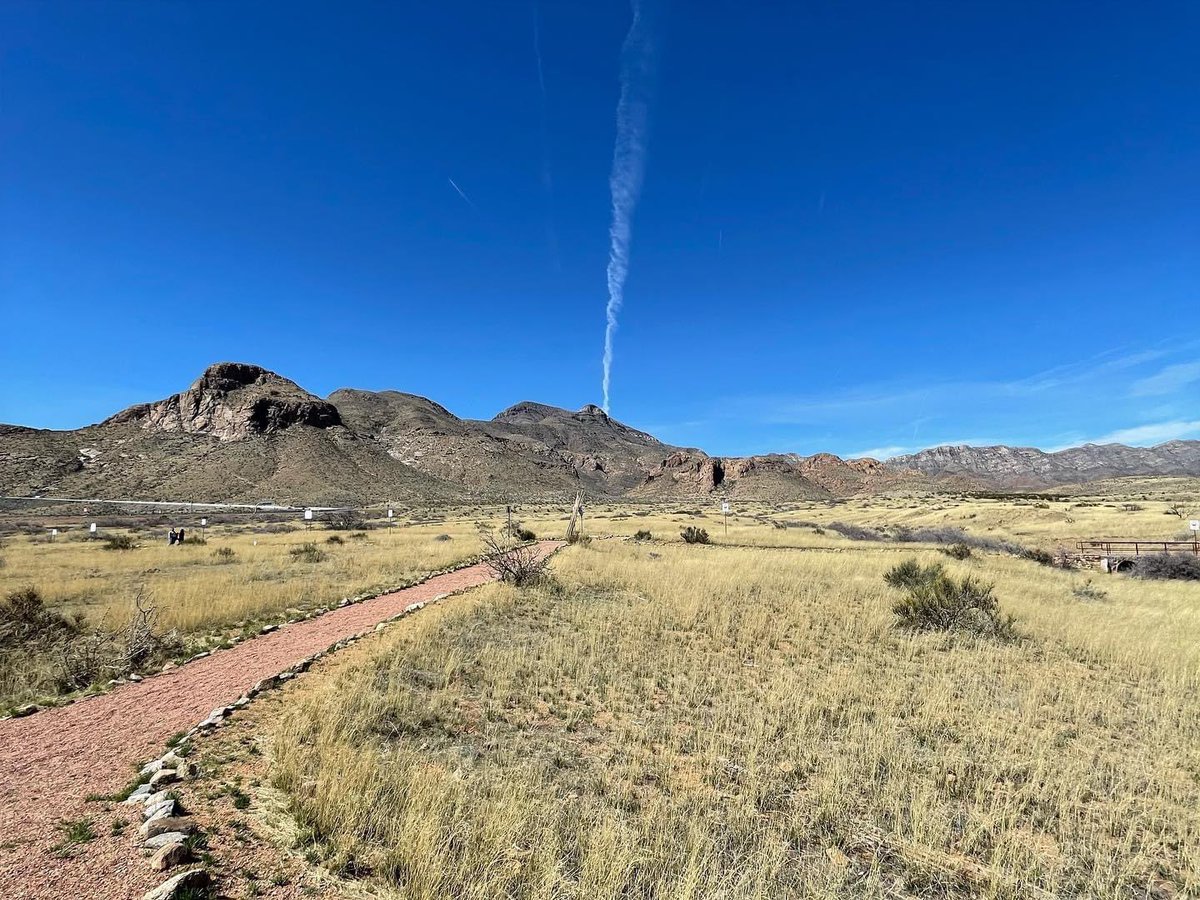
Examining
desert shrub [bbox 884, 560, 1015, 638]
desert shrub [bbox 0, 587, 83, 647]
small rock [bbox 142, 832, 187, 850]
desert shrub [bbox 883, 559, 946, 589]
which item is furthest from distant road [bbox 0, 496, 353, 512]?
small rock [bbox 142, 832, 187, 850]

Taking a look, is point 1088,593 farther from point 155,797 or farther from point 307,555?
point 307,555

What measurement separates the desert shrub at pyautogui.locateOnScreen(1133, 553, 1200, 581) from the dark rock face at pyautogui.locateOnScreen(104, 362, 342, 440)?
4028 inches

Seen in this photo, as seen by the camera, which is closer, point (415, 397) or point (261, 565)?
point (261, 565)

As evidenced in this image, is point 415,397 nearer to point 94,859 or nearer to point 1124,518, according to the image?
point 1124,518

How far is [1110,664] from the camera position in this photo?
10055mm

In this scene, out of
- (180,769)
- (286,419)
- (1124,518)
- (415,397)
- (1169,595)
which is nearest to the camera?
(180,769)

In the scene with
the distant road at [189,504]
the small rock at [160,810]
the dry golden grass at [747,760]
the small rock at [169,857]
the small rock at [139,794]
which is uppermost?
the distant road at [189,504]

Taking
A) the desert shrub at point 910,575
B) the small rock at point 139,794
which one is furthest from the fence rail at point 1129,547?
the small rock at point 139,794

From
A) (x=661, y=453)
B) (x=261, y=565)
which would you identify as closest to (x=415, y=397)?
(x=661, y=453)

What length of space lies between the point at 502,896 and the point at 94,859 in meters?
2.75

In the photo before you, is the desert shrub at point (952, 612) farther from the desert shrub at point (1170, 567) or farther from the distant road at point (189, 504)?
the distant road at point (189, 504)

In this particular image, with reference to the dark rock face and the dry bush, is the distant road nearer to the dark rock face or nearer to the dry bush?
the dark rock face

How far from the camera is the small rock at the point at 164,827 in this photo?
3.92 metres

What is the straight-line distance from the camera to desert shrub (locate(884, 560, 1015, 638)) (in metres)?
11.9
